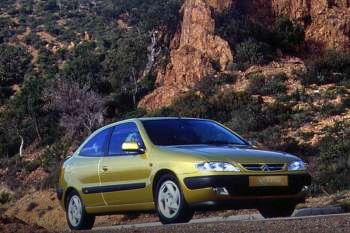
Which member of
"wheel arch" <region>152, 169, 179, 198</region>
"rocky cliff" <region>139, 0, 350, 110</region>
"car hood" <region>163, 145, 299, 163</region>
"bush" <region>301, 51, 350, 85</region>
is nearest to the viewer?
"car hood" <region>163, 145, 299, 163</region>

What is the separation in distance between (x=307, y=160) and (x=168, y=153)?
49.6 feet

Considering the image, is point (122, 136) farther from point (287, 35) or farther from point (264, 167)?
point (287, 35)

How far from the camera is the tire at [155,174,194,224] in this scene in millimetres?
9438

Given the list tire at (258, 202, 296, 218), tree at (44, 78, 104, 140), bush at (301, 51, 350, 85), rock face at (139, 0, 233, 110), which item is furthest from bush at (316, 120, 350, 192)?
tree at (44, 78, 104, 140)

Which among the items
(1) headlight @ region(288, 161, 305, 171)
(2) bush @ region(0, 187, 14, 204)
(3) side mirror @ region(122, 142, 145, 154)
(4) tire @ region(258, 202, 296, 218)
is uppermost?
(3) side mirror @ region(122, 142, 145, 154)

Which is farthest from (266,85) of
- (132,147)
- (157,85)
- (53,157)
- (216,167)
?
(216,167)

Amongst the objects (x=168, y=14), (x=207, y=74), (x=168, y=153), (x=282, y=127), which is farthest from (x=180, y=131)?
(x=168, y=14)

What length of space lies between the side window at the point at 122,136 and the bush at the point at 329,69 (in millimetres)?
23057

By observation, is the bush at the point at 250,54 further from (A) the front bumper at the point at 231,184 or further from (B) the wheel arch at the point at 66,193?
(A) the front bumper at the point at 231,184

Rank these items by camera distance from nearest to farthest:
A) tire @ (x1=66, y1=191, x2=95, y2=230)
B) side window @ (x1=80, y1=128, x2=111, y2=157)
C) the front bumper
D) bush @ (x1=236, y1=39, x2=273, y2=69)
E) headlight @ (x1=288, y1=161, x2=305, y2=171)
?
the front bumper, headlight @ (x1=288, y1=161, x2=305, y2=171), side window @ (x1=80, y1=128, x2=111, y2=157), tire @ (x1=66, y1=191, x2=95, y2=230), bush @ (x1=236, y1=39, x2=273, y2=69)

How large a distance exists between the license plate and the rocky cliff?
25.8 metres

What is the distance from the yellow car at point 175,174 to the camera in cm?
929

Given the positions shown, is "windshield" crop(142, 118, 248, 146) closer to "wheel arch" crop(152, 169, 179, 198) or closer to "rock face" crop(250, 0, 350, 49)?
"wheel arch" crop(152, 169, 179, 198)

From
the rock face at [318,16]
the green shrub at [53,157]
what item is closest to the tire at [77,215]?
the green shrub at [53,157]
